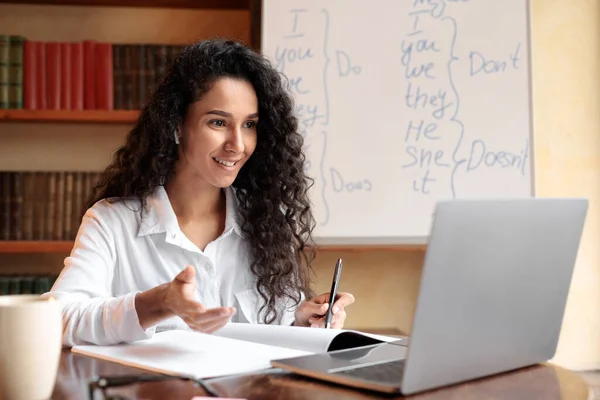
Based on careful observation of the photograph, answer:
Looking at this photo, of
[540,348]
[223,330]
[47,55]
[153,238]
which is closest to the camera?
[540,348]

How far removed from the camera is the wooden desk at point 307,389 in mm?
751

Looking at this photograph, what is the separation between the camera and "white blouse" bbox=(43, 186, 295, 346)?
4.49 ft

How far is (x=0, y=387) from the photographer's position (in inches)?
28.6

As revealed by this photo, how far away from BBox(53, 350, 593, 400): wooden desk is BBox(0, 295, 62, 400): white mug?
48 millimetres

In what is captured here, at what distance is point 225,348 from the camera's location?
0.98 meters

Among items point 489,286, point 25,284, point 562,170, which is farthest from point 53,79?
point 489,286

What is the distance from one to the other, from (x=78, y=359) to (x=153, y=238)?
53 centimetres

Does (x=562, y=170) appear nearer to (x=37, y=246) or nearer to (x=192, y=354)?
(x=37, y=246)

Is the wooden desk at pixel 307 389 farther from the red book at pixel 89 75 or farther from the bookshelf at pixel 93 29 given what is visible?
the bookshelf at pixel 93 29

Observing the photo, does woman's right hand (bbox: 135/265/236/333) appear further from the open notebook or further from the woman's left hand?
the woman's left hand

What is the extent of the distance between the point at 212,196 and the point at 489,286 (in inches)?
37.7

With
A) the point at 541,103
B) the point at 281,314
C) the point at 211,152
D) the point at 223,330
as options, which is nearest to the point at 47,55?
the point at 211,152

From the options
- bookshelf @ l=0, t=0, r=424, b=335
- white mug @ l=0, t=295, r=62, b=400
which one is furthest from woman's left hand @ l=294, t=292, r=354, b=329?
bookshelf @ l=0, t=0, r=424, b=335

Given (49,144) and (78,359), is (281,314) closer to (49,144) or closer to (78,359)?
(78,359)
